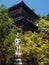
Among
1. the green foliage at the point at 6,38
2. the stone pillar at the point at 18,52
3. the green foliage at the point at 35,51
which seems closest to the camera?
the green foliage at the point at 6,38

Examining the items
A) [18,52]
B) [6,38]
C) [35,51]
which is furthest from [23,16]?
[6,38]

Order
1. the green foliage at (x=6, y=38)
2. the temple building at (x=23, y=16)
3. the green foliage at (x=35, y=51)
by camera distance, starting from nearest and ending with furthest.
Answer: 1. the green foliage at (x=6, y=38)
2. the green foliage at (x=35, y=51)
3. the temple building at (x=23, y=16)

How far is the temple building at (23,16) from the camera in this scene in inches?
1121

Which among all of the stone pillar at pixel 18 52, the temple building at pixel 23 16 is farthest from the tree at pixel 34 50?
the temple building at pixel 23 16

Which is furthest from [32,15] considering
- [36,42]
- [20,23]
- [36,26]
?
[36,42]

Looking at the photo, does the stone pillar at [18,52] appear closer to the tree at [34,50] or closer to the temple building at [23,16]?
the tree at [34,50]

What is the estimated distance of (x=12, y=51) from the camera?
69.8ft

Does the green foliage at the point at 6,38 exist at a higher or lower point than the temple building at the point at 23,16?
lower

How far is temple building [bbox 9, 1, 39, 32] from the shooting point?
28.5m

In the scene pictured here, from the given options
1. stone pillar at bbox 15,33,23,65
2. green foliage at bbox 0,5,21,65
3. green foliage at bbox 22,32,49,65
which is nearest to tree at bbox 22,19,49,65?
green foliage at bbox 22,32,49,65

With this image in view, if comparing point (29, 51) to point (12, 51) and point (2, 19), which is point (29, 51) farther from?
point (2, 19)

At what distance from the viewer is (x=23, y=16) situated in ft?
97.8

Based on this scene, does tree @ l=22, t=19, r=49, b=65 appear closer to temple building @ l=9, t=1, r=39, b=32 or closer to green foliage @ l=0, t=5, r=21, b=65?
green foliage @ l=0, t=5, r=21, b=65

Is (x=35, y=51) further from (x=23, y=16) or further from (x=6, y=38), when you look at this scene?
(x=23, y=16)
